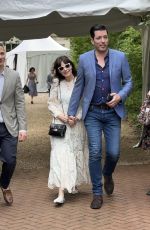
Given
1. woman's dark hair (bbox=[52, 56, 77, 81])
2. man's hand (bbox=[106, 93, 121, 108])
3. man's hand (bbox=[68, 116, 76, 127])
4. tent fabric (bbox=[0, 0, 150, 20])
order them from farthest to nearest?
tent fabric (bbox=[0, 0, 150, 20]) < woman's dark hair (bbox=[52, 56, 77, 81]) < man's hand (bbox=[68, 116, 76, 127]) < man's hand (bbox=[106, 93, 121, 108])

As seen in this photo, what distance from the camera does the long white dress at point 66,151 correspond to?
6.54 metres

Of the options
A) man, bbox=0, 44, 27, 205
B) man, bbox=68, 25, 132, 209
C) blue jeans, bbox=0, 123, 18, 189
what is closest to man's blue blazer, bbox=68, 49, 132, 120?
man, bbox=68, 25, 132, 209

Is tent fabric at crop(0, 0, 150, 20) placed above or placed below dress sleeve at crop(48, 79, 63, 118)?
above

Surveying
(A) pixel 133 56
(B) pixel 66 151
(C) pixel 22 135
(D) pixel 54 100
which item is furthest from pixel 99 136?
(A) pixel 133 56

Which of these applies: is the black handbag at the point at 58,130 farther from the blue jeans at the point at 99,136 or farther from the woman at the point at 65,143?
the blue jeans at the point at 99,136

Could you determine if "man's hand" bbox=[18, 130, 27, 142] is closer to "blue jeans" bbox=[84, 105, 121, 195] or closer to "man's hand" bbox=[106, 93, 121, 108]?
"blue jeans" bbox=[84, 105, 121, 195]

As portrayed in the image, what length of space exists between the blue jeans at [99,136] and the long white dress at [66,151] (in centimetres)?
33

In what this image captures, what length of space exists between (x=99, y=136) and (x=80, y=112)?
1.58 feet

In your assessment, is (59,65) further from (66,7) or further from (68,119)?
(66,7)

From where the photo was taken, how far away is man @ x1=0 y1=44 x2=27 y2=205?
6.30 metres

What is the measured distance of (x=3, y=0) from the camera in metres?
7.31

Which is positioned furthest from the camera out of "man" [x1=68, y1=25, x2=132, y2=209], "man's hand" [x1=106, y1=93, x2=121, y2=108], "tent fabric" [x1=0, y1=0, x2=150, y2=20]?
"tent fabric" [x1=0, y1=0, x2=150, y2=20]

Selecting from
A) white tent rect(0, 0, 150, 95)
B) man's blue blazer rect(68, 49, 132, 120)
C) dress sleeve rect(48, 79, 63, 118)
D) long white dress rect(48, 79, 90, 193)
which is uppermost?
white tent rect(0, 0, 150, 95)

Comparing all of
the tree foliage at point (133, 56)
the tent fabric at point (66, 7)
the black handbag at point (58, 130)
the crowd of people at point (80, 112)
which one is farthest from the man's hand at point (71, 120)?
the tree foliage at point (133, 56)
